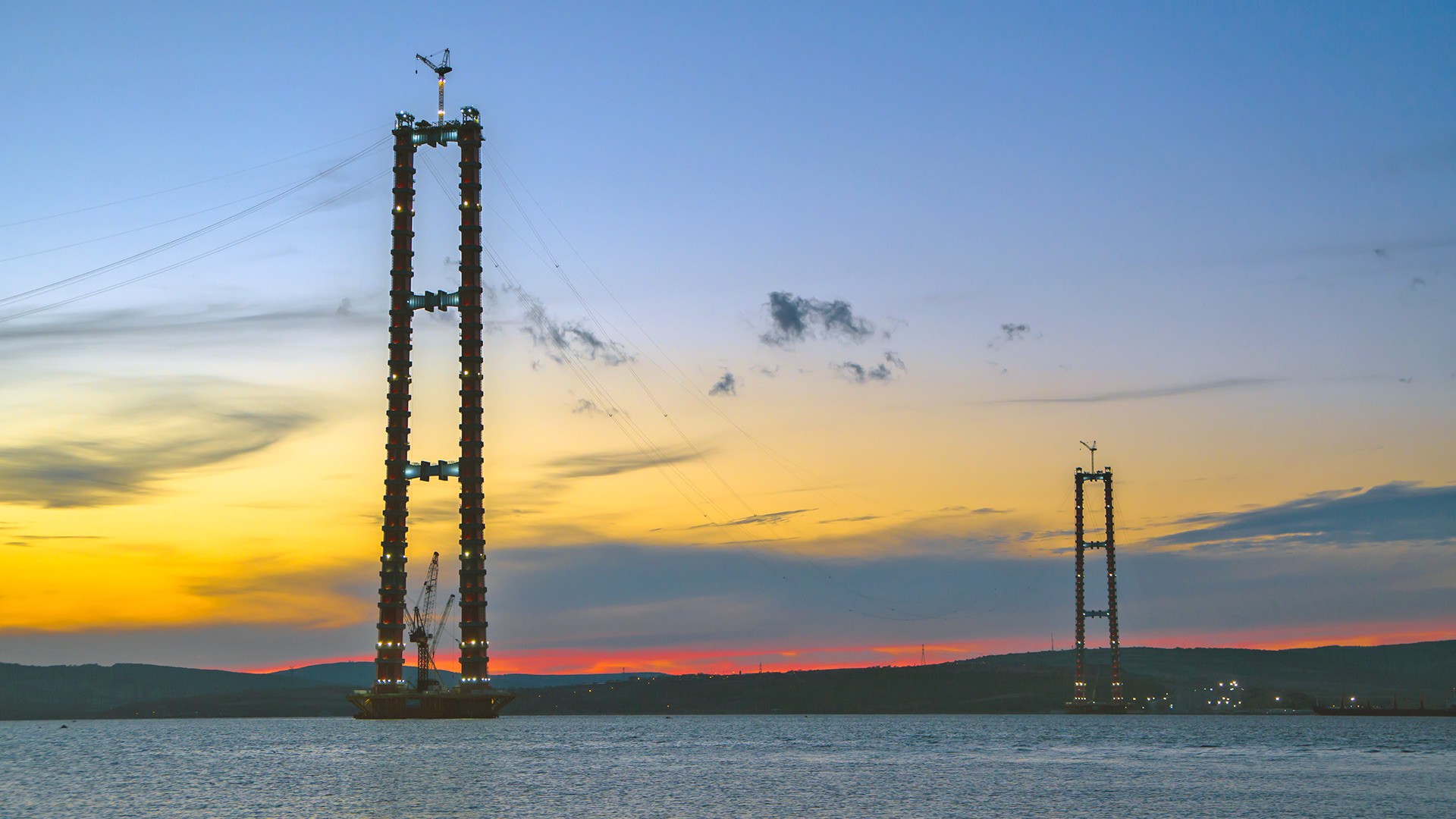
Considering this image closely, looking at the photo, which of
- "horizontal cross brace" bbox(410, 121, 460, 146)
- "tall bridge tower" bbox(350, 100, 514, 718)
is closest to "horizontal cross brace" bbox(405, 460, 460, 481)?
"tall bridge tower" bbox(350, 100, 514, 718)

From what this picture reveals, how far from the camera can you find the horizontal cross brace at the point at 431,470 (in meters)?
167

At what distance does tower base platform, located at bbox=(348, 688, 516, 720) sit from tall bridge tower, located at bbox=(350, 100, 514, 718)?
0.43 feet

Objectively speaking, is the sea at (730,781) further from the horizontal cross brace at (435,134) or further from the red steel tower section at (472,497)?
the horizontal cross brace at (435,134)

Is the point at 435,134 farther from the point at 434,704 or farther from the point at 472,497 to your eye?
the point at 434,704

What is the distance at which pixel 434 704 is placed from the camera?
171375mm

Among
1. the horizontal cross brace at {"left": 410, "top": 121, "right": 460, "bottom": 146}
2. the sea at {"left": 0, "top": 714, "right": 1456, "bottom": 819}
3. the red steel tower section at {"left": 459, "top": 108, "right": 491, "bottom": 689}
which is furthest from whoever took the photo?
the horizontal cross brace at {"left": 410, "top": 121, "right": 460, "bottom": 146}

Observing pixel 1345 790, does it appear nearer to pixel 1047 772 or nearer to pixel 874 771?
pixel 1047 772

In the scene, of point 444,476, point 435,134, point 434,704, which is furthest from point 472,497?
point 435,134

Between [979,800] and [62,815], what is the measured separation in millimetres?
61514

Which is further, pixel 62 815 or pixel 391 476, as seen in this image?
pixel 391 476

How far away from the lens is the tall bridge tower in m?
163

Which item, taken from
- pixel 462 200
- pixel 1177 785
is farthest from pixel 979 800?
pixel 462 200

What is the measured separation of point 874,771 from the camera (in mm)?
129375

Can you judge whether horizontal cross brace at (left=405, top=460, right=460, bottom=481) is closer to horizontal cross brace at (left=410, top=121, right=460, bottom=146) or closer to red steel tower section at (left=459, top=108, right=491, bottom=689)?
red steel tower section at (left=459, top=108, right=491, bottom=689)
